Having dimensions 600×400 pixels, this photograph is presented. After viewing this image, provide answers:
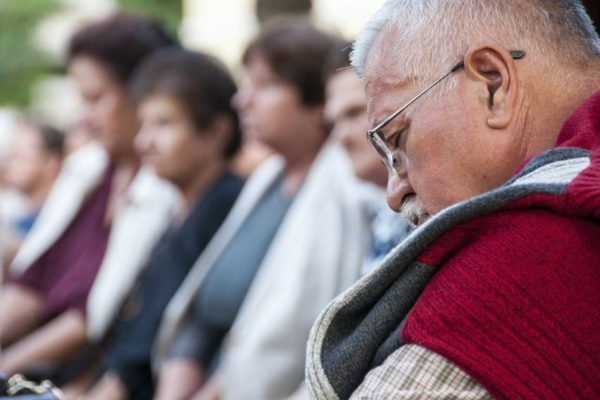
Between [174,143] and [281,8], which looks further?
[281,8]

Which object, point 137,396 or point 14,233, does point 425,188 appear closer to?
point 137,396

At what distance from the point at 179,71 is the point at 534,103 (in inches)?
128

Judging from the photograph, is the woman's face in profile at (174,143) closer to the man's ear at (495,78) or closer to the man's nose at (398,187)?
the man's nose at (398,187)

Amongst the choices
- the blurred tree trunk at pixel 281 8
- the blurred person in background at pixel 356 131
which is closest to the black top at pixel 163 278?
the blurred person in background at pixel 356 131

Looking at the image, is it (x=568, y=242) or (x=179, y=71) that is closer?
(x=568, y=242)

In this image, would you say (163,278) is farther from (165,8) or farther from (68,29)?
(165,8)

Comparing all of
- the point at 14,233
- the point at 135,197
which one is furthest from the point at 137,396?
the point at 14,233

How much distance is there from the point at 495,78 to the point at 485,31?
0.08 metres

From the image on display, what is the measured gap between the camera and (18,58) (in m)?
19.8

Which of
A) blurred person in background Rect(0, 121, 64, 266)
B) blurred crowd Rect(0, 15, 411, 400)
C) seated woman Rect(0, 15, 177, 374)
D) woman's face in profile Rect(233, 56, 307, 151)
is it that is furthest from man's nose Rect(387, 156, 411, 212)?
blurred person in background Rect(0, 121, 64, 266)

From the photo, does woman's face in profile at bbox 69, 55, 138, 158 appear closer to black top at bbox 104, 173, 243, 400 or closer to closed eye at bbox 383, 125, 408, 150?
black top at bbox 104, 173, 243, 400

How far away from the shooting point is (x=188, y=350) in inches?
180

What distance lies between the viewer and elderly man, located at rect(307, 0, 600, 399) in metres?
1.73

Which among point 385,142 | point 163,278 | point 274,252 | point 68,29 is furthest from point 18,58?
point 385,142
